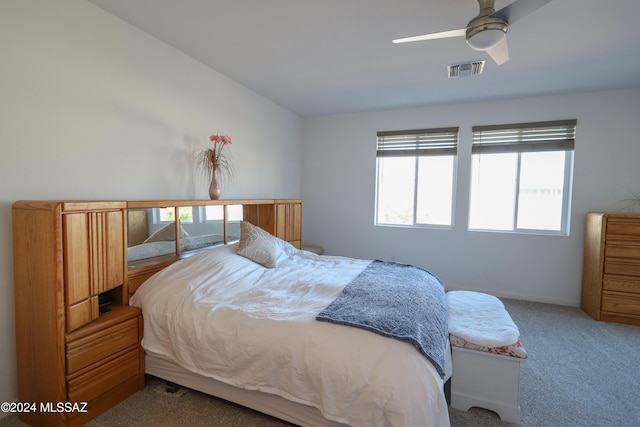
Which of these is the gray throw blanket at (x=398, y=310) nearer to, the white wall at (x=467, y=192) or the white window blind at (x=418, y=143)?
the white wall at (x=467, y=192)

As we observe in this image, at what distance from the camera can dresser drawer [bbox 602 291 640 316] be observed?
2980mm

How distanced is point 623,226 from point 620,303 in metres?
0.84

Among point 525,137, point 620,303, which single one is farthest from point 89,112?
point 620,303

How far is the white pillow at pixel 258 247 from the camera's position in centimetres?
259

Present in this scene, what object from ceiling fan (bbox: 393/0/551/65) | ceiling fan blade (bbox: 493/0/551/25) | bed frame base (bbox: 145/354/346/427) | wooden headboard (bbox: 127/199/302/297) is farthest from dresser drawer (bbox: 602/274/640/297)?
wooden headboard (bbox: 127/199/302/297)

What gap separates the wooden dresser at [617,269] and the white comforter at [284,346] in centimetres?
302

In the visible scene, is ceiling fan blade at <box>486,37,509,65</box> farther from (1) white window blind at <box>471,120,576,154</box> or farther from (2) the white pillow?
(2) the white pillow

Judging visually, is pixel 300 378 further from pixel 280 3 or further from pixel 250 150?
pixel 250 150

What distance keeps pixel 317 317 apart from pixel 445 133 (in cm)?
351

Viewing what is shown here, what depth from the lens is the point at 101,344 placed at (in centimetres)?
163

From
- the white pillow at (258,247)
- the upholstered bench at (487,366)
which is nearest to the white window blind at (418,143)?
the white pillow at (258,247)

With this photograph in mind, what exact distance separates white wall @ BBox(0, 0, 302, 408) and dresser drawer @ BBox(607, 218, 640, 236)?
4366 millimetres

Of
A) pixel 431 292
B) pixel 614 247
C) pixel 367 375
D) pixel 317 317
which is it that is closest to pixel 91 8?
pixel 317 317

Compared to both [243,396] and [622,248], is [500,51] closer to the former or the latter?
[622,248]
